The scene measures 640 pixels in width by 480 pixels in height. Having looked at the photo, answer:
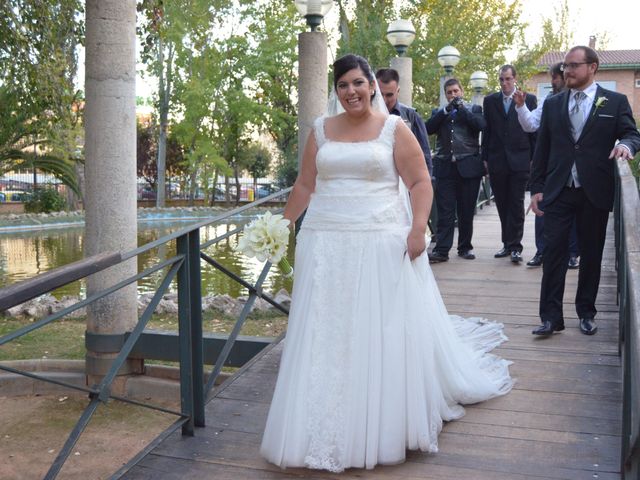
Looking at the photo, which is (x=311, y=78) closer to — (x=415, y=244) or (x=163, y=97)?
(x=415, y=244)

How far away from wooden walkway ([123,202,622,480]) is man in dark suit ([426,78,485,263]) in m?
2.51

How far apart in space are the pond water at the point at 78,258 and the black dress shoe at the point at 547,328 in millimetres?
5711

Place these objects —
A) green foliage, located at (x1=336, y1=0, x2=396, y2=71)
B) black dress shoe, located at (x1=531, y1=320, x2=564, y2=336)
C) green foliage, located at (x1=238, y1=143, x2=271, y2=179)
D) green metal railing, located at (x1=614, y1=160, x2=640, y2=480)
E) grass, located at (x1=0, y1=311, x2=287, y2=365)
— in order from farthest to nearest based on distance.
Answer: green foliage, located at (x1=238, y1=143, x2=271, y2=179) < green foliage, located at (x1=336, y1=0, x2=396, y2=71) < grass, located at (x1=0, y1=311, x2=287, y2=365) < black dress shoe, located at (x1=531, y1=320, x2=564, y2=336) < green metal railing, located at (x1=614, y1=160, x2=640, y2=480)

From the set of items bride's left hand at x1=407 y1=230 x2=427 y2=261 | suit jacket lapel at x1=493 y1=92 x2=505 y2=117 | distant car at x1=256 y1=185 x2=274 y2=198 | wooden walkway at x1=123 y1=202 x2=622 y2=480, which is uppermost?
suit jacket lapel at x1=493 y1=92 x2=505 y2=117

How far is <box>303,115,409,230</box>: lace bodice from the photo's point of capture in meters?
3.70

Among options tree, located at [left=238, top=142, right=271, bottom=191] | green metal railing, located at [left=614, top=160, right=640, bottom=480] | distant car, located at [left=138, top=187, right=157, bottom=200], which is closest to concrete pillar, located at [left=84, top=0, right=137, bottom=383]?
green metal railing, located at [left=614, top=160, right=640, bottom=480]

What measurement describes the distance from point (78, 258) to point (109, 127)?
11.1 m

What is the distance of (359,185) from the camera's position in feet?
12.3

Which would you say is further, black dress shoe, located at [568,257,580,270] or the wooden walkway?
black dress shoe, located at [568,257,580,270]

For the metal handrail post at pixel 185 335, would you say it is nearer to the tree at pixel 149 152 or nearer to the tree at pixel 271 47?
the tree at pixel 271 47

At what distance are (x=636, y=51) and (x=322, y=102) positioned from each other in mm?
46722

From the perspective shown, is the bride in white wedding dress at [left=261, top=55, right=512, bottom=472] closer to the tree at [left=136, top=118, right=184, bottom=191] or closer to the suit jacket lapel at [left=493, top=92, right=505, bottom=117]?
the suit jacket lapel at [left=493, top=92, right=505, bottom=117]

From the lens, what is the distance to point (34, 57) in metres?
10.1

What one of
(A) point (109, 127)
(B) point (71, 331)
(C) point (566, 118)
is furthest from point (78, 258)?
(C) point (566, 118)
